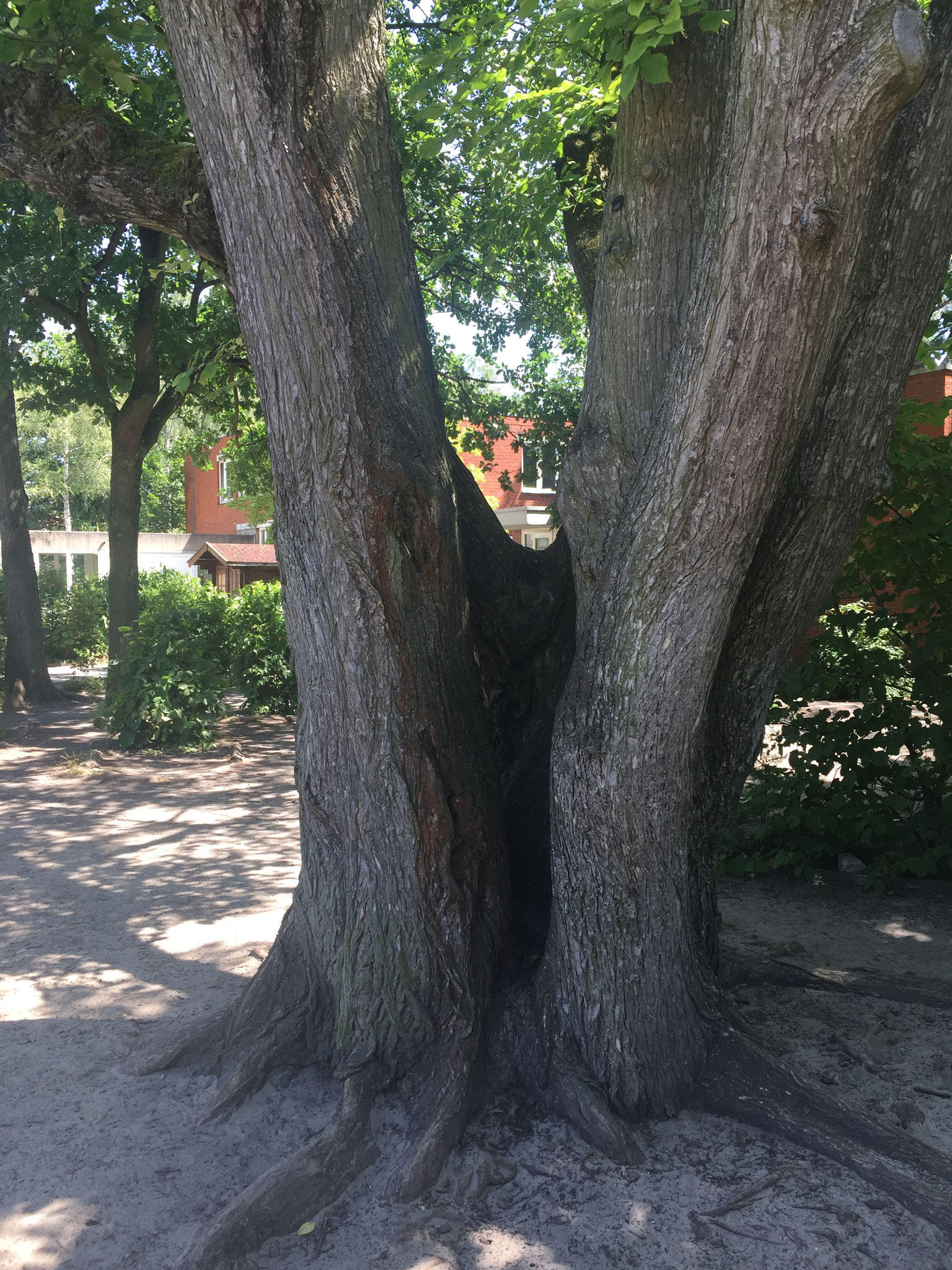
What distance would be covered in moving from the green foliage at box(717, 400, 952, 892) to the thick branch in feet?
12.8

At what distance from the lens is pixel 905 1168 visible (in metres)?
3.25

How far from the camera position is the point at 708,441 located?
3.21 m

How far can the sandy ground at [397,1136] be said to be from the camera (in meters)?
3.08

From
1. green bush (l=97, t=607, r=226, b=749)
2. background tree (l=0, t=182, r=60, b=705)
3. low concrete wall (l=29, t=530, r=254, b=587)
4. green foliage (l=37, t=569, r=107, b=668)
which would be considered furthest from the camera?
low concrete wall (l=29, t=530, r=254, b=587)

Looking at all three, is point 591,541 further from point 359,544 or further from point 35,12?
point 35,12

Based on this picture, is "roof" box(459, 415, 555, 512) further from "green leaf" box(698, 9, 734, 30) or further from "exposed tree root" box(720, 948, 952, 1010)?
"green leaf" box(698, 9, 734, 30)

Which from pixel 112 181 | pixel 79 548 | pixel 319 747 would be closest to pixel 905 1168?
pixel 319 747

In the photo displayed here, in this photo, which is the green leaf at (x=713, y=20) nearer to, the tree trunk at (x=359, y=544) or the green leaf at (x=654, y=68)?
the green leaf at (x=654, y=68)

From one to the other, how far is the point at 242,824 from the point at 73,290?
787 centimetres

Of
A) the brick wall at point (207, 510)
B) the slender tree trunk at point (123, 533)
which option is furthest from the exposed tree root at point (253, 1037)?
the brick wall at point (207, 510)

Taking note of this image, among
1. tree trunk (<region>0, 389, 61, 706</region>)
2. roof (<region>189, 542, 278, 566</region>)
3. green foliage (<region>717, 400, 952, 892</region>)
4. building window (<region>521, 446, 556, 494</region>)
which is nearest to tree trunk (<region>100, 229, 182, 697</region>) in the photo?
tree trunk (<region>0, 389, 61, 706</region>)

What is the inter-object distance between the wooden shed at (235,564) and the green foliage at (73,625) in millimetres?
5449

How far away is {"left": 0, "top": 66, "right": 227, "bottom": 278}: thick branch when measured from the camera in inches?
168

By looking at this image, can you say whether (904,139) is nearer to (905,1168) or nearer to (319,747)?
(319,747)
